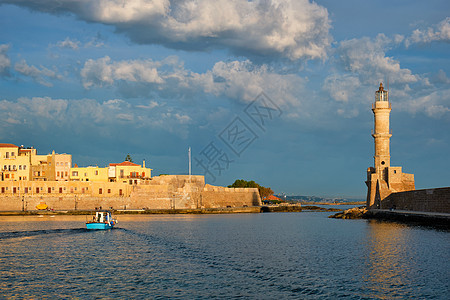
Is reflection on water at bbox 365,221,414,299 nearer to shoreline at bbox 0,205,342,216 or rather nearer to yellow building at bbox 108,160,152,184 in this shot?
shoreline at bbox 0,205,342,216

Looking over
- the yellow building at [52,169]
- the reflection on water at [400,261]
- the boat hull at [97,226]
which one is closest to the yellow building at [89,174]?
the yellow building at [52,169]

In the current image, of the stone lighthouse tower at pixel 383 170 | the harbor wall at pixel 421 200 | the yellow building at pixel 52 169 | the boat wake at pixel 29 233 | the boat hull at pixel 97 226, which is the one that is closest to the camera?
the boat wake at pixel 29 233

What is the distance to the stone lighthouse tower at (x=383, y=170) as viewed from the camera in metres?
57.9

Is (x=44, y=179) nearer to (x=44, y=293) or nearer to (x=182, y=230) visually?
(x=182, y=230)

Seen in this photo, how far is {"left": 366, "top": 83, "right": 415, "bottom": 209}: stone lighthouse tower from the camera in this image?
57938 mm

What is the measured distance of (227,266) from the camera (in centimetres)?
2523

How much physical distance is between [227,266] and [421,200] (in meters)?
32.3

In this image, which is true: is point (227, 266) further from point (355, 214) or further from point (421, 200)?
point (355, 214)

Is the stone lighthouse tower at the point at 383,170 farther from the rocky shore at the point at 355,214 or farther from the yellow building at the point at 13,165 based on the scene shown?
the yellow building at the point at 13,165

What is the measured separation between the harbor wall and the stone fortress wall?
34991 mm

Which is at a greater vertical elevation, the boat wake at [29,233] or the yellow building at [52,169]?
the yellow building at [52,169]

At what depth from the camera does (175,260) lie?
27.8 metres

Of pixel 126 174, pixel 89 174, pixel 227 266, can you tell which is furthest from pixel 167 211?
pixel 227 266

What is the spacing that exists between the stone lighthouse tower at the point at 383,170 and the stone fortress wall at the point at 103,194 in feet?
108
